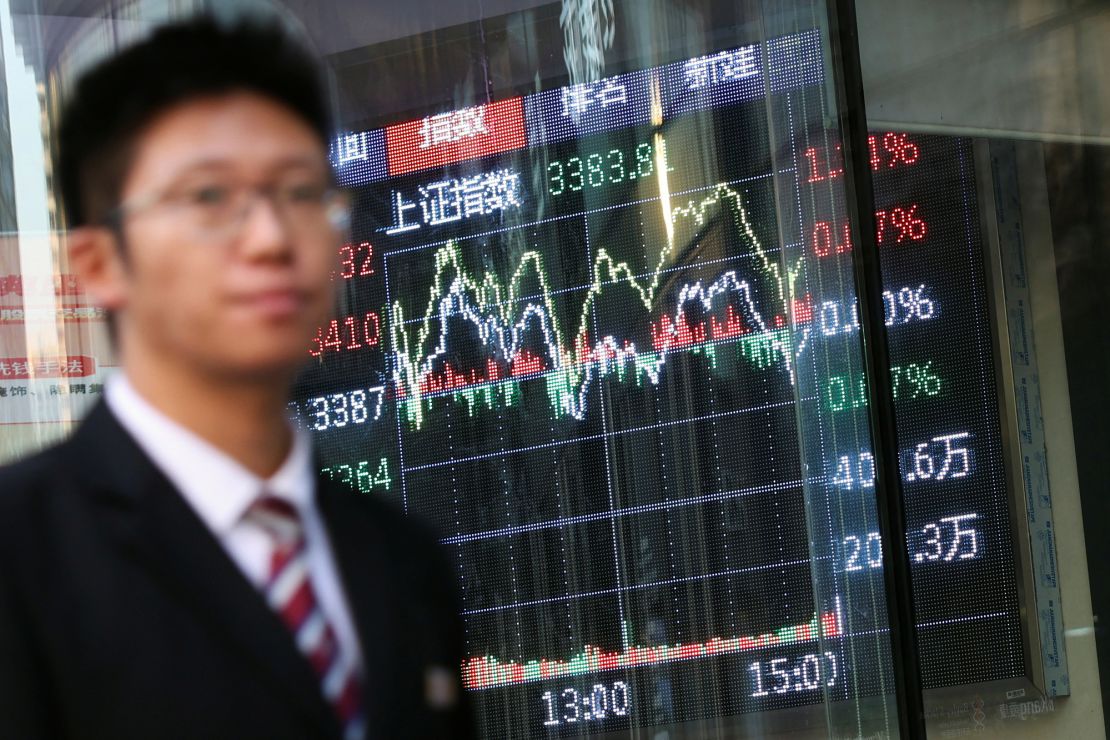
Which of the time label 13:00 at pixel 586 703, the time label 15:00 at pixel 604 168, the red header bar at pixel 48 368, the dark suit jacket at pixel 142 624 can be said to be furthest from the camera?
the time label 15:00 at pixel 604 168

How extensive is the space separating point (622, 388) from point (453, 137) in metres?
0.64

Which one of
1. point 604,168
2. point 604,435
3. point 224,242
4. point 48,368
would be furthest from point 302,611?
point 604,168

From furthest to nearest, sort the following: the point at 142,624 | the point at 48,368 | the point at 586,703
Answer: the point at 586,703 → the point at 48,368 → the point at 142,624

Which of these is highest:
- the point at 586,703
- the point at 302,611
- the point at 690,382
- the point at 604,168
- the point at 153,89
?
the point at 604,168

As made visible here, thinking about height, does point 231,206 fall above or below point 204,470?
above

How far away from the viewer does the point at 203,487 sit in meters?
0.59

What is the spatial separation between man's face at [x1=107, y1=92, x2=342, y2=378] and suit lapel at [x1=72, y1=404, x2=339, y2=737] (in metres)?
0.05

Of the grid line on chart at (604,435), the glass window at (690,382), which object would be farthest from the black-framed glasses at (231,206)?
the grid line on chart at (604,435)

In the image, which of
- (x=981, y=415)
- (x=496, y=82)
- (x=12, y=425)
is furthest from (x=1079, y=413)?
(x=12, y=425)

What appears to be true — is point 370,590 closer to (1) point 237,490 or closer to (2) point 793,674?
(1) point 237,490

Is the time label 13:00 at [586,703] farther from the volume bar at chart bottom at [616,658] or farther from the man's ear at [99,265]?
the man's ear at [99,265]

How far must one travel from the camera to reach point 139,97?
2.01ft

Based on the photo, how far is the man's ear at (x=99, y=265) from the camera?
0.61 metres

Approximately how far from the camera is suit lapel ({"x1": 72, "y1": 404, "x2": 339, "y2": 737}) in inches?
22.5
